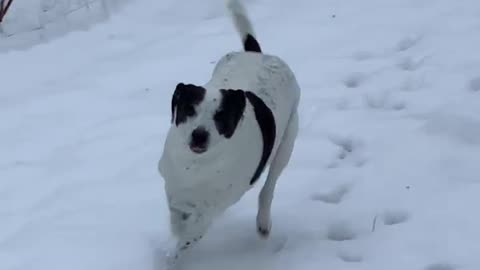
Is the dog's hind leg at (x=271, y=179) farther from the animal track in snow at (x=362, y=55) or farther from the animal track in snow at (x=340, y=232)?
the animal track in snow at (x=362, y=55)

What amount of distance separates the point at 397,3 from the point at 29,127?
2932mm

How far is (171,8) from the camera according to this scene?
7.14 meters

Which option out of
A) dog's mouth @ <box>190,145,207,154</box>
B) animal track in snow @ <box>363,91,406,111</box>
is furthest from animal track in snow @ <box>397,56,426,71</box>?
dog's mouth @ <box>190,145,207,154</box>

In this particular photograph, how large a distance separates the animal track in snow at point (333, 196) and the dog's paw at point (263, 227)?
1.28ft

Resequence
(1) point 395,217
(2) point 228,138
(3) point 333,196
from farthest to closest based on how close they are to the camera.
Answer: (3) point 333,196
(1) point 395,217
(2) point 228,138

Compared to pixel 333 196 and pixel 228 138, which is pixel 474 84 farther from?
pixel 228 138

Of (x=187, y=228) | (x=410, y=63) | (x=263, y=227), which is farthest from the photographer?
(x=410, y=63)

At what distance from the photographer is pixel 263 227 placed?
378 centimetres

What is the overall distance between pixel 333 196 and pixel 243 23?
0.89 meters

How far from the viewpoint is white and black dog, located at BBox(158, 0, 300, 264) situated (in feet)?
10.0

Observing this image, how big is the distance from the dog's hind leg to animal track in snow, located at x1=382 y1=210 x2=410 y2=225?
51 centimetres

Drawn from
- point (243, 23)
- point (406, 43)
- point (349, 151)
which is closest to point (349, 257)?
point (349, 151)

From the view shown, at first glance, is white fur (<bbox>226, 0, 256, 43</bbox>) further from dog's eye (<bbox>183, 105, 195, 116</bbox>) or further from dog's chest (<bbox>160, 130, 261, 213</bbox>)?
dog's eye (<bbox>183, 105, 195, 116</bbox>)

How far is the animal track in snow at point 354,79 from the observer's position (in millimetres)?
5391
